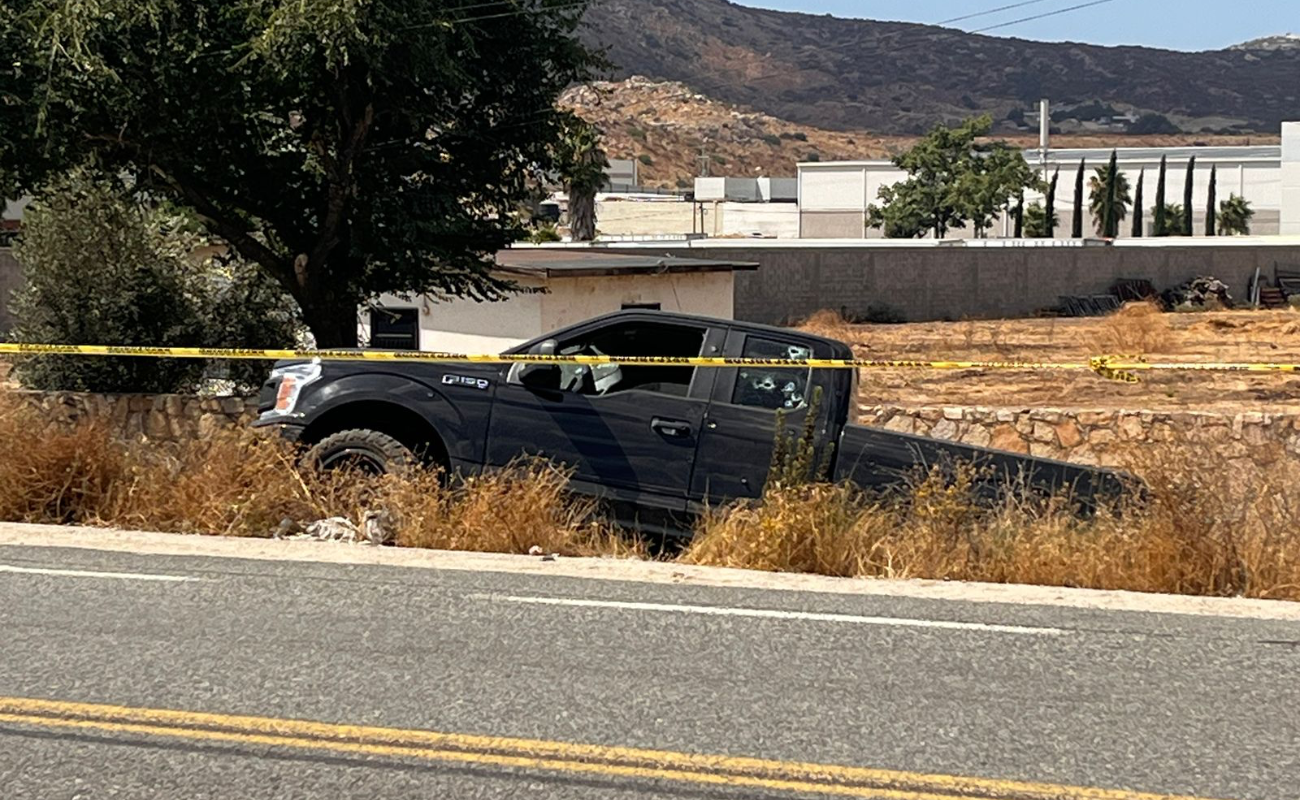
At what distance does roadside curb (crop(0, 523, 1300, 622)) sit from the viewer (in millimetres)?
8211

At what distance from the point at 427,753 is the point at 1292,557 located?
18.3ft

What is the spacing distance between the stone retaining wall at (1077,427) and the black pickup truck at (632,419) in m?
5.08

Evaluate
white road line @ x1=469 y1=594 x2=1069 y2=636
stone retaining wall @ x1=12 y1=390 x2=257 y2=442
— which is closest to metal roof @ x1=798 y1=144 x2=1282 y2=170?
stone retaining wall @ x1=12 y1=390 x2=257 y2=442

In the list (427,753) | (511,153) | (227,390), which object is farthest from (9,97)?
(427,753)

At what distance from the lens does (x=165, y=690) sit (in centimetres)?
633

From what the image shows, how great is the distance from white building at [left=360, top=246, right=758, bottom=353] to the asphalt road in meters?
19.9

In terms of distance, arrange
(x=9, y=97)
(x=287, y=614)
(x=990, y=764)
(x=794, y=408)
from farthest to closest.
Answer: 1. (x=9, y=97)
2. (x=794, y=408)
3. (x=287, y=614)
4. (x=990, y=764)

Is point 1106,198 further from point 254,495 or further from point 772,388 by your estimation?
point 254,495

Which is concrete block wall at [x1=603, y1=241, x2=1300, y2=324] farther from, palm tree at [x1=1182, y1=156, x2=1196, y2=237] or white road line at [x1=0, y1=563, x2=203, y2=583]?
white road line at [x1=0, y1=563, x2=203, y2=583]

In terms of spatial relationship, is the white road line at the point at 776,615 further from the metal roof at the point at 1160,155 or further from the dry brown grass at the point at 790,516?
the metal roof at the point at 1160,155

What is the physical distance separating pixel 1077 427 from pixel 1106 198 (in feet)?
284

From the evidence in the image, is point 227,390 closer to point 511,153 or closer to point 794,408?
point 511,153

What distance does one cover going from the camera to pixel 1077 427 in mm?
16484

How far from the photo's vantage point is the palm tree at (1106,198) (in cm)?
9838
